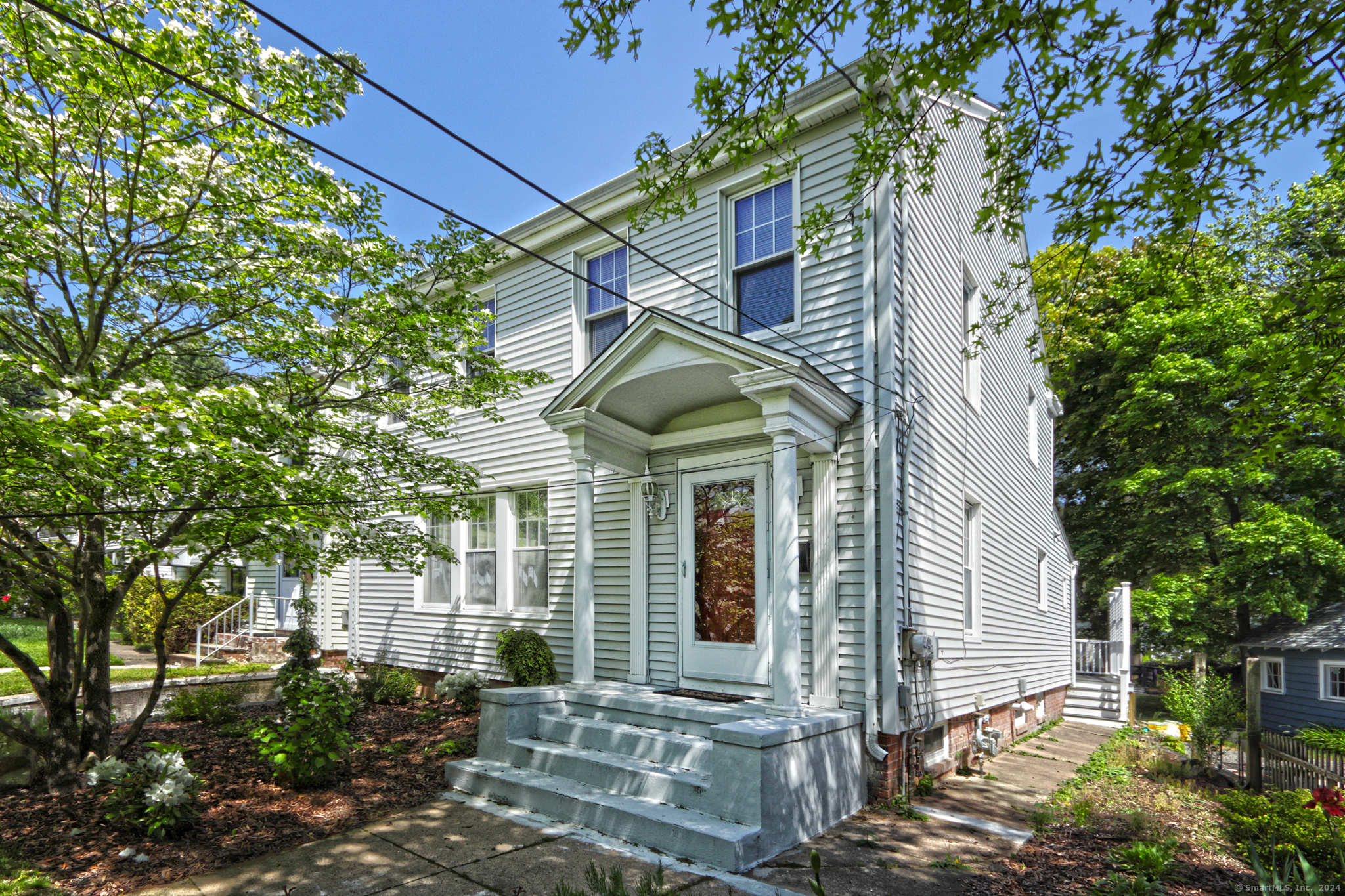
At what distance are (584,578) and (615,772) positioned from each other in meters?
2.22

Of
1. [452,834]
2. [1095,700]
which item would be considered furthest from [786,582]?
[1095,700]

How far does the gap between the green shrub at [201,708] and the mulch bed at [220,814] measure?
0.62 meters

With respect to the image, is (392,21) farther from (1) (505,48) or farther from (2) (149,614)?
(2) (149,614)

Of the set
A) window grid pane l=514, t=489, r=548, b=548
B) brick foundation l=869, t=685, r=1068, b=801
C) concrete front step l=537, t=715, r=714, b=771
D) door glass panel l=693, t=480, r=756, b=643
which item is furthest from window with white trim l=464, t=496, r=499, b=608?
brick foundation l=869, t=685, r=1068, b=801

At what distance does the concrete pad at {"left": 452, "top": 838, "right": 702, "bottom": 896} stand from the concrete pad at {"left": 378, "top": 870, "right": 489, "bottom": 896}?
0.06 meters

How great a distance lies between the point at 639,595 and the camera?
7844 mm

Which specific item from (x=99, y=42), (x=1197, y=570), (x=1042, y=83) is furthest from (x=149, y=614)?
(x=1197, y=570)

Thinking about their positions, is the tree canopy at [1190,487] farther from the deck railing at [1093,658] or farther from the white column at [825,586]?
the white column at [825,586]

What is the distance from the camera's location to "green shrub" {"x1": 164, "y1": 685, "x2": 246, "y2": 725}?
28.0ft

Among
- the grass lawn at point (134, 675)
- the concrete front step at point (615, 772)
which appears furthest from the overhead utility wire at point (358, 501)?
the grass lawn at point (134, 675)

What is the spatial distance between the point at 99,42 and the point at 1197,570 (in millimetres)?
24649

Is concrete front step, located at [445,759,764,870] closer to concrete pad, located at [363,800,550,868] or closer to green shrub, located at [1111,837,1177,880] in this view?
concrete pad, located at [363,800,550,868]

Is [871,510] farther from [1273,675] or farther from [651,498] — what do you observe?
[1273,675]

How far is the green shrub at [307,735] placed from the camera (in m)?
5.97
